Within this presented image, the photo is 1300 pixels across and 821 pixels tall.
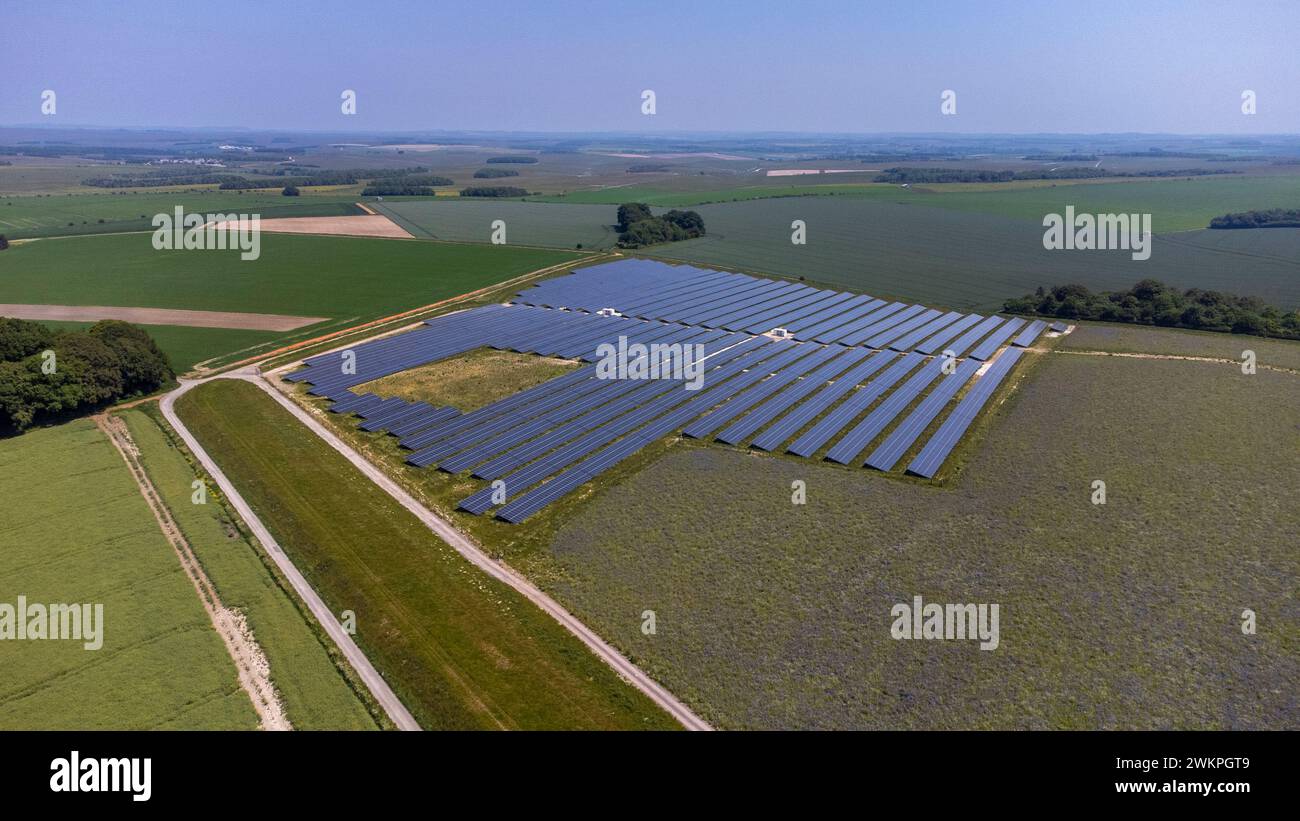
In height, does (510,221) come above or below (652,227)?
above

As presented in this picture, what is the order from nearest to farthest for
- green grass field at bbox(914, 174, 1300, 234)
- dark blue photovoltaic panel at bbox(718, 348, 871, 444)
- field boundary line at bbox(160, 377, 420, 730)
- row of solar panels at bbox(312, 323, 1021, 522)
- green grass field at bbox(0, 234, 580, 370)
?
field boundary line at bbox(160, 377, 420, 730) < row of solar panels at bbox(312, 323, 1021, 522) < dark blue photovoltaic panel at bbox(718, 348, 871, 444) < green grass field at bbox(0, 234, 580, 370) < green grass field at bbox(914, 174, 1300, 234)

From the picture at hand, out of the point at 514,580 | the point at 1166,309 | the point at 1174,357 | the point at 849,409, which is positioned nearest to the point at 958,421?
the point at 849,409

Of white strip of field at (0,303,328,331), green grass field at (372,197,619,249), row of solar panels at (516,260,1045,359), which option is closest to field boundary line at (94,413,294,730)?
white strip of field at (0,303,328,331)

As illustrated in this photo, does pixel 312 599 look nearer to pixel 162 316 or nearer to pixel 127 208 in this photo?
pixel 162 316

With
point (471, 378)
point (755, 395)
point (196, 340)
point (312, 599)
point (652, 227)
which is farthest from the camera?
point (652, 227)

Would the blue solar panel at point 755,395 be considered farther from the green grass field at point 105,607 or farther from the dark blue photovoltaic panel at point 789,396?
the green grass field at point 105,607

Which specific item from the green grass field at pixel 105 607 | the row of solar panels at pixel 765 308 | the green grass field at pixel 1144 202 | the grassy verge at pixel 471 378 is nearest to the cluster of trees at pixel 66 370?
the green grass field at pixel 105 607

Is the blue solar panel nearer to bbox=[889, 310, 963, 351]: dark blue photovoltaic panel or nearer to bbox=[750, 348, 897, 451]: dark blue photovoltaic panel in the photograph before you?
bbox=[750, 348, 897, 451]: dark blue photovoltaic panel
